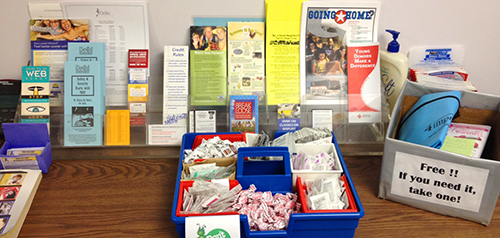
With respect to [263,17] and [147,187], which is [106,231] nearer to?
[147,187]

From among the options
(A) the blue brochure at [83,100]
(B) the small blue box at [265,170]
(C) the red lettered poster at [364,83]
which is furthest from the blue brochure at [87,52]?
(C) the red lettered poster at [364,83]

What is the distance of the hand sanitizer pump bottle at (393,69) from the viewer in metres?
1.40

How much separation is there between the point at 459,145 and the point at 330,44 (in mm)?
588

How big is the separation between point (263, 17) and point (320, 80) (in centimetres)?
33

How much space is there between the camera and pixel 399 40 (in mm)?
1469

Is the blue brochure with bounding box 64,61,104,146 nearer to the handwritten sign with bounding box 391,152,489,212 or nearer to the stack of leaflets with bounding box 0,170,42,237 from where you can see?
the stack of leaflets with bounding box 0,170,42,237

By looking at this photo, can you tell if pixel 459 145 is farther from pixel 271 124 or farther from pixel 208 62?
pixel 208 62

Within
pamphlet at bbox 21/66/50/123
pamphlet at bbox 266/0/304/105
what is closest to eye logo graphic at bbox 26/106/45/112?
pamphlet at bbox 21/66/50/123

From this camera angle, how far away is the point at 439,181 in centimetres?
102

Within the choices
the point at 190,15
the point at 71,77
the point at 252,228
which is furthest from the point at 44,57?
the point at 252,228

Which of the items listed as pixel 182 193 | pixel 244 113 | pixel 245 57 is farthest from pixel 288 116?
pixel 182 193

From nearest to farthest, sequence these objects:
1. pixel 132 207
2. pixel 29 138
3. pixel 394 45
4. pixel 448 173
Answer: pixel 448 173 < pixel 132 207 < pixel 29 138 < pixel 394 45

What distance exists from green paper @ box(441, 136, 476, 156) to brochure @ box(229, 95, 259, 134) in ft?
2.01

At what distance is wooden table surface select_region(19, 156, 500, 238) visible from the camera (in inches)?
39.9
